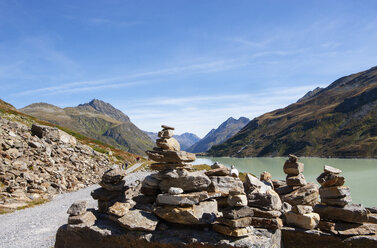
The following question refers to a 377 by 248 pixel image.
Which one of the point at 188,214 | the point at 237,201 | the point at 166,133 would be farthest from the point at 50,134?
the point at 237,201

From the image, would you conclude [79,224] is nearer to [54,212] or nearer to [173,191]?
[173,191]

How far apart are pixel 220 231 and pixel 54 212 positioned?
605 inches

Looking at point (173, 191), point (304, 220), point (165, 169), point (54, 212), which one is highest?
point (165, 169)

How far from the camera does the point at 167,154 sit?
12.0 m

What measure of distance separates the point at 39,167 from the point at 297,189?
87.4ft

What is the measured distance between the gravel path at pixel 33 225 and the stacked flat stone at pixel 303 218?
11.9m

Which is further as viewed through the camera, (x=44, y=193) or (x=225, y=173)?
(x=44, y=193)

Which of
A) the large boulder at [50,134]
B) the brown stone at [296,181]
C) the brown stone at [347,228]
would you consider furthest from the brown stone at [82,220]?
the large boulder at [50,134]

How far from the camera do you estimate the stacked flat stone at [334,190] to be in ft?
36.9

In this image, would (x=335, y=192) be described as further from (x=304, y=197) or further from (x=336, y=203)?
(x=304, y=197)

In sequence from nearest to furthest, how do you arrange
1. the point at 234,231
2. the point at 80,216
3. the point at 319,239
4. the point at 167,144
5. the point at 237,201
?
the point at 234,231
the point at 237,201
the point at 319,239
the point at 80,216
the point at 167,144

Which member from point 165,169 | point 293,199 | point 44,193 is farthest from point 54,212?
point 293,199

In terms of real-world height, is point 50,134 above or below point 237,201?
above

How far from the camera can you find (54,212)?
19781 mm
